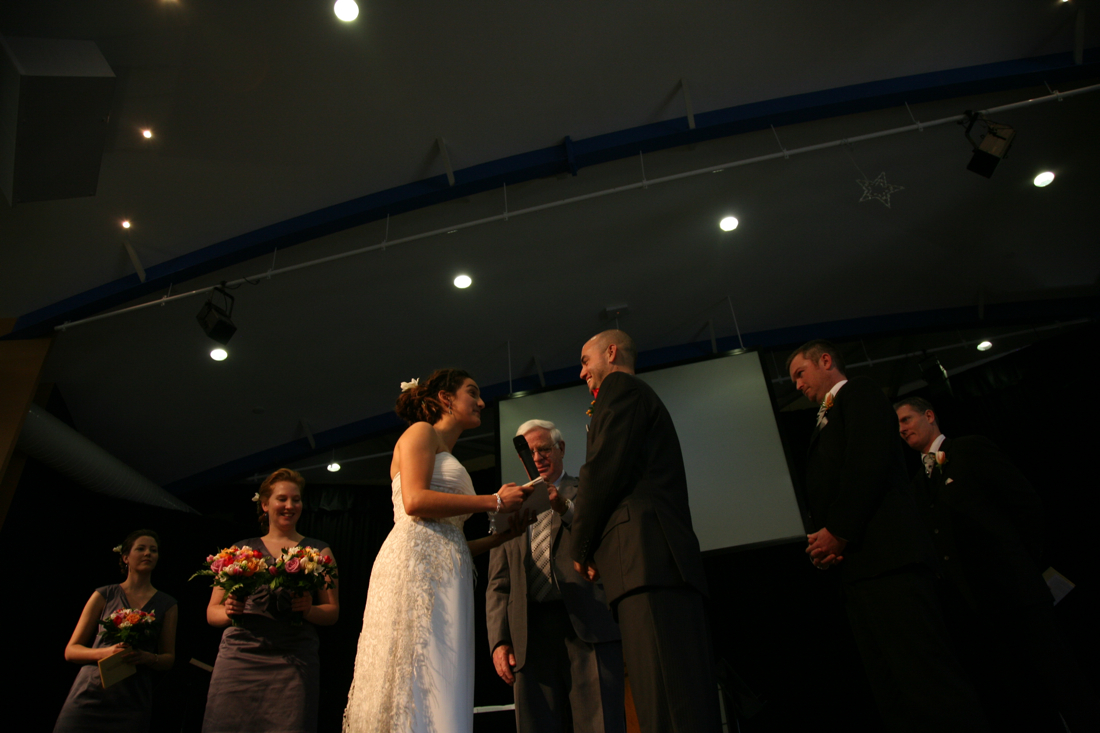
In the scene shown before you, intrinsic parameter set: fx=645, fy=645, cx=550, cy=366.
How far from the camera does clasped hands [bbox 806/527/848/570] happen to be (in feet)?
7.27

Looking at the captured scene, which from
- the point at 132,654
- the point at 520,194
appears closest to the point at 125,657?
the point at 132,654

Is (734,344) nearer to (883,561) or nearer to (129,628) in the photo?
(883,561)

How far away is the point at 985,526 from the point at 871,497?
52.0 inches

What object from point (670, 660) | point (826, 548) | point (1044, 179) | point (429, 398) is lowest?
point (670, 660)

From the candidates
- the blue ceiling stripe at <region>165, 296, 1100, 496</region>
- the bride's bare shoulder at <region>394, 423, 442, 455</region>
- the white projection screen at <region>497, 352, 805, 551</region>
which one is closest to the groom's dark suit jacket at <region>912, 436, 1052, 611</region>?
the white projection screen at <region>497, 352, 805, 551</region>

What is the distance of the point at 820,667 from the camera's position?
5535mm

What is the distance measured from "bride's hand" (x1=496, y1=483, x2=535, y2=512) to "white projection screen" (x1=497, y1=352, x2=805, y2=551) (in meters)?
3.21

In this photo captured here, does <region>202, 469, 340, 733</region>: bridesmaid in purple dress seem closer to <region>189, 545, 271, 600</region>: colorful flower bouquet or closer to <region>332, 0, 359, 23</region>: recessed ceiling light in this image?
<region>189, 545, 271, 600</region>: colorful flower bouquet

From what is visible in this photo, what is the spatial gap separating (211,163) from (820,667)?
20.3ft

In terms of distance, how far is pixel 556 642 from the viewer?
2.43m

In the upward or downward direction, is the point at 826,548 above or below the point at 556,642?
above

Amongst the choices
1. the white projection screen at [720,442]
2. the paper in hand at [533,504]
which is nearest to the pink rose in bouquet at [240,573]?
the paper in hand at [533,504]

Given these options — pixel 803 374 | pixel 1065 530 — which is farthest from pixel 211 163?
pixel 1065 530

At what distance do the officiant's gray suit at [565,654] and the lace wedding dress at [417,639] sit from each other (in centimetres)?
51
